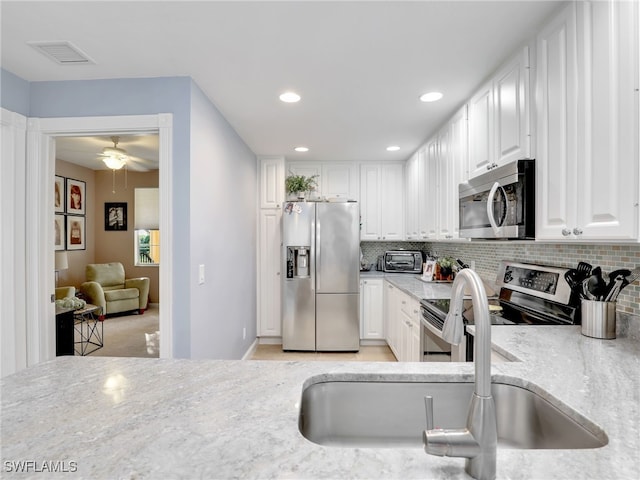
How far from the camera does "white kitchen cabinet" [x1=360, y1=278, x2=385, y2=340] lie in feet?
14.0

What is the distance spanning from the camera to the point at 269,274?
4.35m

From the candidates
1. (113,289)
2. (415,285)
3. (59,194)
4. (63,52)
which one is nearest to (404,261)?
(415,285)

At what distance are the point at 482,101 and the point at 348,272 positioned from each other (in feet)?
7.63

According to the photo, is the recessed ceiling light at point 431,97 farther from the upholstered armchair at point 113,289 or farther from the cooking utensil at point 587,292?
the upholstered armchair at point 113,289

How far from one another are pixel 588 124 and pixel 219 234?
2.45 m

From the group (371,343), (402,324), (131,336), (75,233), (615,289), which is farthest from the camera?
(75,233)

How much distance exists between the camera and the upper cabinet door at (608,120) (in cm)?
115

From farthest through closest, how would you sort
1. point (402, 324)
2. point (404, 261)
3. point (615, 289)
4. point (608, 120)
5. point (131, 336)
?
point (131, 336), point (404, 261), point (402, 324), point (615, 289), point (608, 120)

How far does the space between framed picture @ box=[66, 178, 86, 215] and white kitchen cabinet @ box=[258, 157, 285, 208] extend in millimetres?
3584

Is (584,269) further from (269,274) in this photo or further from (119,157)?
(119,157)

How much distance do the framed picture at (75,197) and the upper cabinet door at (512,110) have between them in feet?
20.5

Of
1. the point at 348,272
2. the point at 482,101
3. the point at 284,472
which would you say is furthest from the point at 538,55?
the point at 348,272

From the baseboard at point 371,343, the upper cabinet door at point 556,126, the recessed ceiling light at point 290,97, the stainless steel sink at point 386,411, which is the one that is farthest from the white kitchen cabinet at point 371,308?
the stainless steel sink at point 386,411

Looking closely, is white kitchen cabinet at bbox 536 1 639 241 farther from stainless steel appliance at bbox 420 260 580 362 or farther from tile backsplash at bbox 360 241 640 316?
stainless steel appliance at bbox 420 260 580 362
